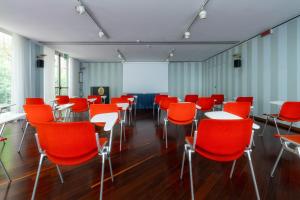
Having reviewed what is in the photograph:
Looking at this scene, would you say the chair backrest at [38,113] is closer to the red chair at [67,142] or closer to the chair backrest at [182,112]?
the red chair at [67,142]

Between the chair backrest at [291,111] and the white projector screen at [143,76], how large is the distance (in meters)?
7.58

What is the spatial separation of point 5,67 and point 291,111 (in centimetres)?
761

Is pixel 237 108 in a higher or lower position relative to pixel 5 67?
lower

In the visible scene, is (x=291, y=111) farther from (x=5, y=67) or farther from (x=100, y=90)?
(x=100, y=90)

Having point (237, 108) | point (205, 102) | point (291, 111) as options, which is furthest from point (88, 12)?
point (291, 111)

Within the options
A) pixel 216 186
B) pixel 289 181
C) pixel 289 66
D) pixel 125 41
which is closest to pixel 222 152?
pixel 216 186

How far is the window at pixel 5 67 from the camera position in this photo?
5.37 metres

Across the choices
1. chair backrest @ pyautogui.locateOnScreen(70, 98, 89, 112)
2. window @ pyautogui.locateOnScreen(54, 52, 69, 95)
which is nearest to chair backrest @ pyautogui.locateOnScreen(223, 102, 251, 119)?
chair backrest @ pyautogui.locateOnScreen(70, 98, 89, 112)

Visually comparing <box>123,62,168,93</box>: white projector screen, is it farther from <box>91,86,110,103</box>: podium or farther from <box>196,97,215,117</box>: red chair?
<box>196,97,215,117</box>: red chair

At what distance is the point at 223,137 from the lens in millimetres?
1394

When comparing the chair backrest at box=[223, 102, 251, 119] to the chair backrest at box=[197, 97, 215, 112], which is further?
the chair backrest at box=[197, 97, 215, 112]

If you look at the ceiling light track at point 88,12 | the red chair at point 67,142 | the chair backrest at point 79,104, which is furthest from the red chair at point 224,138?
the chair backrest at point 79,104

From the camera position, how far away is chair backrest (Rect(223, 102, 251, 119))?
2771 mm

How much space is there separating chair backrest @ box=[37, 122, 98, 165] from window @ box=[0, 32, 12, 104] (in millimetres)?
5545
